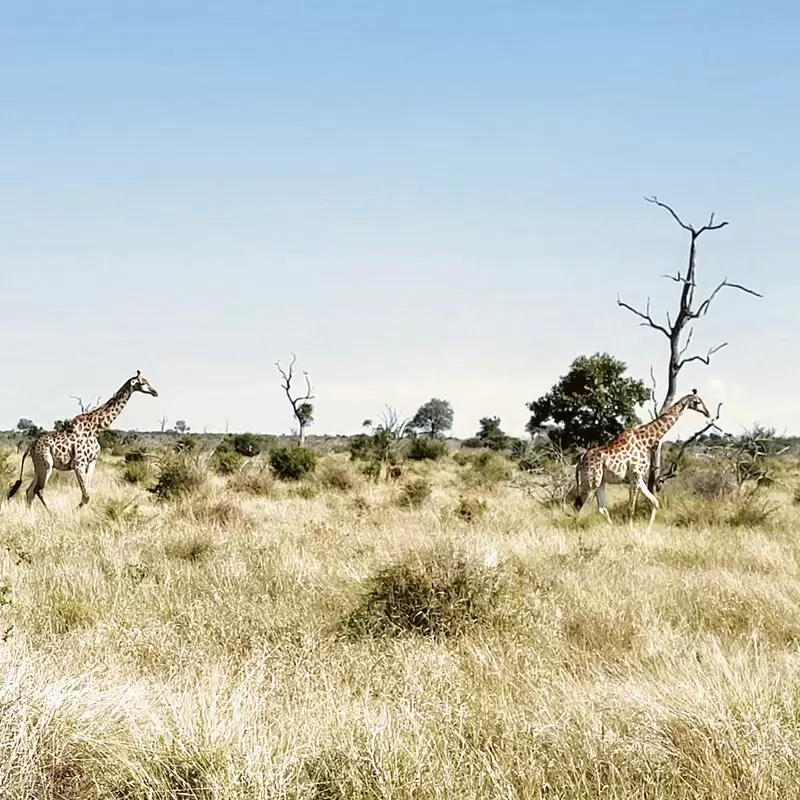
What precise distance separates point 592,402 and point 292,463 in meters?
10.7

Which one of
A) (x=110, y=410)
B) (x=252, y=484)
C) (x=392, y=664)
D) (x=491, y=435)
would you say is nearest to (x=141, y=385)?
(x=110, y=410)

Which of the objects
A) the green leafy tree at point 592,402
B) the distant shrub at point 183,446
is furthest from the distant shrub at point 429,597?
the green leafy tree at point 592,402

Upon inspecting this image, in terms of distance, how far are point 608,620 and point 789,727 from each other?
2.62 meters

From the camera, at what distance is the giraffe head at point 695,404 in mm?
15547

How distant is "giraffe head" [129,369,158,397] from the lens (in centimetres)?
1627

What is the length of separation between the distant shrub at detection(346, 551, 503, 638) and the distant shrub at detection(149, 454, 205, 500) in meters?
9.87

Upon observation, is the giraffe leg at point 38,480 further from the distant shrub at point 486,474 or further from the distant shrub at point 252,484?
the distant shrub at point 486,474

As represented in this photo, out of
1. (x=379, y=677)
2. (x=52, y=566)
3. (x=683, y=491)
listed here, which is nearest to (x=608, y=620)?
(x=379, y=677)

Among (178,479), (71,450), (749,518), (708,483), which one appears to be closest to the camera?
(749,518)

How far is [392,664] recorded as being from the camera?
5344 mm

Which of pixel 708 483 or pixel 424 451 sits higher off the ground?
pixel 424 451

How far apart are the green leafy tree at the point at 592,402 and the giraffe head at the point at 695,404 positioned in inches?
493

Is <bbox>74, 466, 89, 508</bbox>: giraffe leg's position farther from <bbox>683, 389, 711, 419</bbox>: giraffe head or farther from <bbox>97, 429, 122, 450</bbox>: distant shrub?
<bbox>97, 429, 122, 450</bbox>: distant shrub

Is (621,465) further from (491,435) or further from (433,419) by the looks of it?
(433,419)
